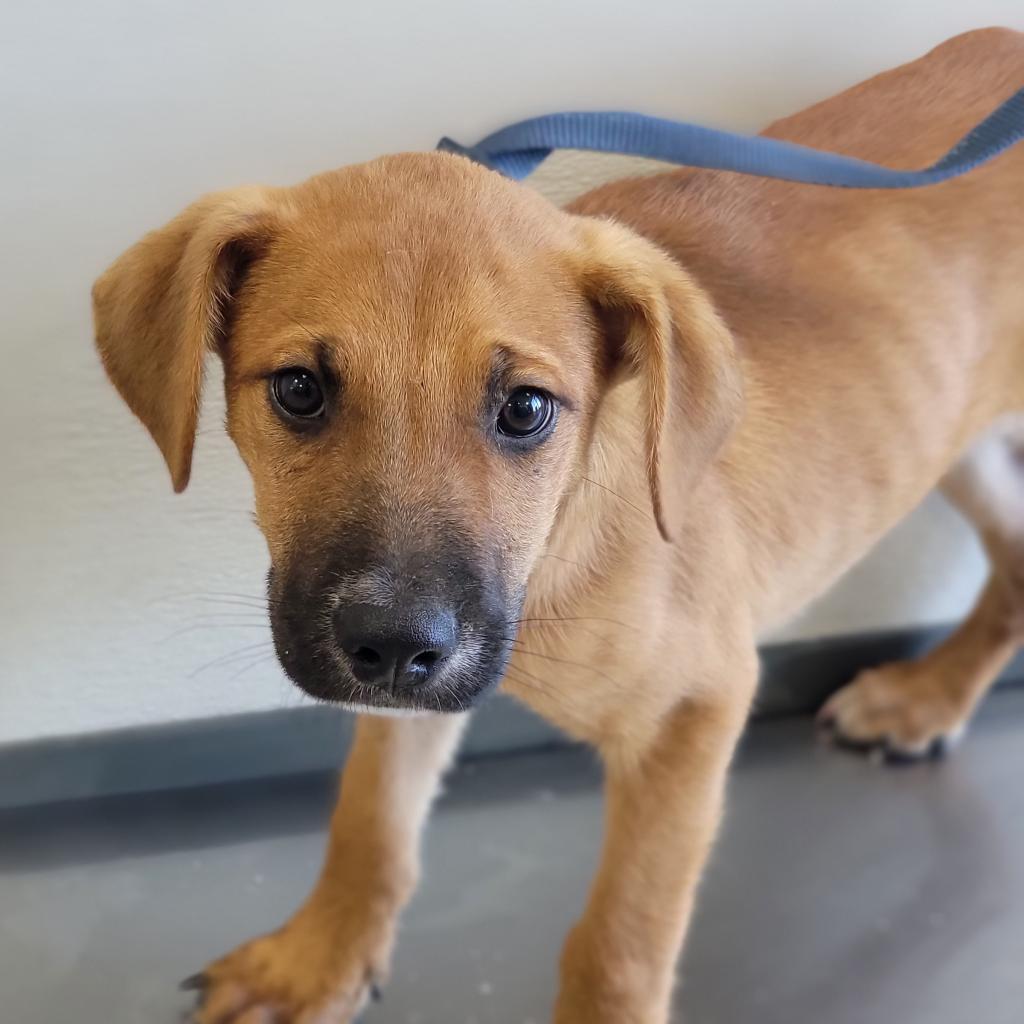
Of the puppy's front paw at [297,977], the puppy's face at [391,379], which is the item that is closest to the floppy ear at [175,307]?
the puppy's face at [391,379]

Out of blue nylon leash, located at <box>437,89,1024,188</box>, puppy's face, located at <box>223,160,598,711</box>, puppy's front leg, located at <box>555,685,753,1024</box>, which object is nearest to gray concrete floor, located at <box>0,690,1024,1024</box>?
puppy's front leg, located at <box>555,685,753,1024</box>

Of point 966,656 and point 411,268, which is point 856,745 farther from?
point 411,268

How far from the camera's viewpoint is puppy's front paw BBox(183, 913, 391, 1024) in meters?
1.45

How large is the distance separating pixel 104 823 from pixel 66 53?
1.12 meters

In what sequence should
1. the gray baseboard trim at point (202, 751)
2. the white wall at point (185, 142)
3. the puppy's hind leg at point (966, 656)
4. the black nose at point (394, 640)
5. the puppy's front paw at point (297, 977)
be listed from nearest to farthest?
the black nose at point (394, 640) → the white wall at point (185, 142) → the puppy's front paw at point (297, 977) → the gray baseboard trim at point (202, 751) → the puppy's hind leg at point (966, 656)

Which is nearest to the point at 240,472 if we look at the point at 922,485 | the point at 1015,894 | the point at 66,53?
the point at 66,53

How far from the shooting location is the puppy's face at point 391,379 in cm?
92

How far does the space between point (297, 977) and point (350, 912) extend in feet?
0.34

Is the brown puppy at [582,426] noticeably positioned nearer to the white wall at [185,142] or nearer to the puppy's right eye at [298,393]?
the puppy's right eye at [298,393]

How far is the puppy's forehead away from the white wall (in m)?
0.33

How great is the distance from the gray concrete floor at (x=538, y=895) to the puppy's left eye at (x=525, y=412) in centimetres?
89

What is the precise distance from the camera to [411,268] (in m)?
0.96

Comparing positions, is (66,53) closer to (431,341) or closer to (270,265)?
(270,265)

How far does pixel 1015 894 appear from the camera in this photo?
5.62ft
